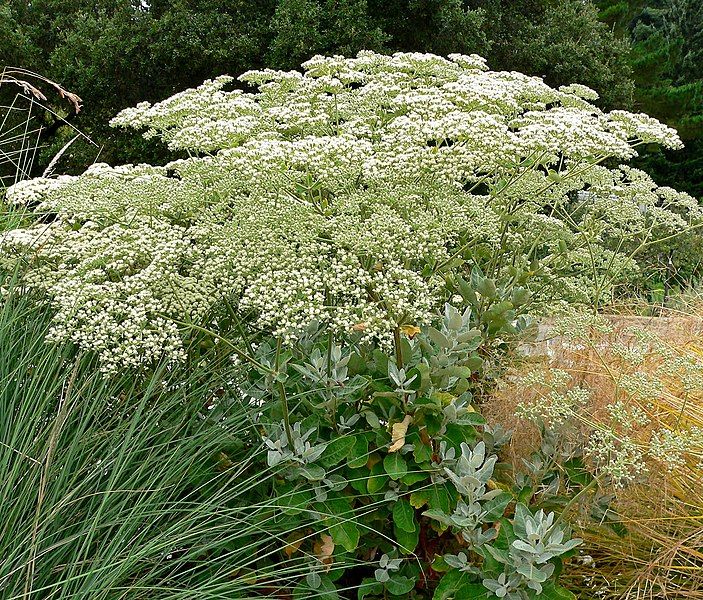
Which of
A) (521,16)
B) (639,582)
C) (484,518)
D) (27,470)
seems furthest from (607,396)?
(521,16)

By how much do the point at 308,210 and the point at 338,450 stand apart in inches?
30.7

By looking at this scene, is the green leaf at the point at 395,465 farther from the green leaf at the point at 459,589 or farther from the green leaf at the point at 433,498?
the green leaf at the point at 459,589

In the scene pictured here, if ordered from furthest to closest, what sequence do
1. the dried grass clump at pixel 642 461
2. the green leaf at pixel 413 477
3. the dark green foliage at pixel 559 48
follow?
the dark green foliage at pixel 559 48 < the dried grass clump at pixel 642 461 < the green leaf at pixel 413 477

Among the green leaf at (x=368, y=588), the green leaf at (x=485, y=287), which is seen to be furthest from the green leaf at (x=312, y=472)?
the green leaf at (x=485, y=287)

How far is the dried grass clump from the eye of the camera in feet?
8.52

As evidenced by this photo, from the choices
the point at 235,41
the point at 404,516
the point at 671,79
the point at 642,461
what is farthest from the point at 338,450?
the point at 671,79

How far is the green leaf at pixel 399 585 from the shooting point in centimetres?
235

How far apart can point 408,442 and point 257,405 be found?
598 mm

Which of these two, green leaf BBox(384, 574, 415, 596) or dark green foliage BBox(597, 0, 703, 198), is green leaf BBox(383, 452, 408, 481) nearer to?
green leaf BBox(384, 574, 415, 596)

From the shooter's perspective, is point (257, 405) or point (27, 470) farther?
point (257, 405)

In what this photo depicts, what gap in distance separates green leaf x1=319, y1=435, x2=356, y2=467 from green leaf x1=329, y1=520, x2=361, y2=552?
0.61 feet

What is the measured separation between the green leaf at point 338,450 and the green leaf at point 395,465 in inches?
4.8

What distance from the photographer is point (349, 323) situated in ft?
7.31

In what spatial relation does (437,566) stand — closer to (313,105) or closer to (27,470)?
(27,470)
